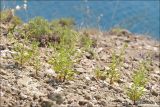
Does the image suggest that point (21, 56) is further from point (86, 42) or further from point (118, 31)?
point (118, 31)

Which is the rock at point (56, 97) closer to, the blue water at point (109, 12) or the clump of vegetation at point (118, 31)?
the clump of vegetation at point (118, 31)

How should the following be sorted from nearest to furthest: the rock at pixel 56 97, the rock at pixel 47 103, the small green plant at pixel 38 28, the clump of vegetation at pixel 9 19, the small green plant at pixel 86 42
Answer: the rock at pixel 47 103 → the rock at pixel 56 97 → the small green plant at pixel 86 42 → the small green plant at pixel 38 28 → the clump of vegetation at pixel 9 19

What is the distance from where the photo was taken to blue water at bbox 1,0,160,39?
9.91 m

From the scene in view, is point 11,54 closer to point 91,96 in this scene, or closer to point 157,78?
point 91,96

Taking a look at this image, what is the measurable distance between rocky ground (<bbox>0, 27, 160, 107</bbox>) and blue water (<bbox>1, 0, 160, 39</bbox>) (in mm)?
3711

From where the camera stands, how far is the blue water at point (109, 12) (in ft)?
32.5

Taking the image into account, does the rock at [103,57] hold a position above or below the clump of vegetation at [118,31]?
below

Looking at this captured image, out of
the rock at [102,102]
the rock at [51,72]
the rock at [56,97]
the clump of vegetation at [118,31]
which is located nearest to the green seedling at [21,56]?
the rock at [51,72]

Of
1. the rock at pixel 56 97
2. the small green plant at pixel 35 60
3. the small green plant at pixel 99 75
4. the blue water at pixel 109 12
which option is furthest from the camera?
the blue water at pixel 109 12

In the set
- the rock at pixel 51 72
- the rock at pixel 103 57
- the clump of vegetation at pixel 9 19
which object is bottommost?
the rock at pixel 51 72

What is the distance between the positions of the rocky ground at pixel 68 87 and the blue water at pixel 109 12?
3.71 m

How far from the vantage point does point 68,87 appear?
4.69m

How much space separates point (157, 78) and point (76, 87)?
1.43m

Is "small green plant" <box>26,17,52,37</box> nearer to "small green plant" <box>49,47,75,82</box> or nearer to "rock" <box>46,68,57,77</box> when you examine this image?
"rock" <box>46,68,57,77</box>
